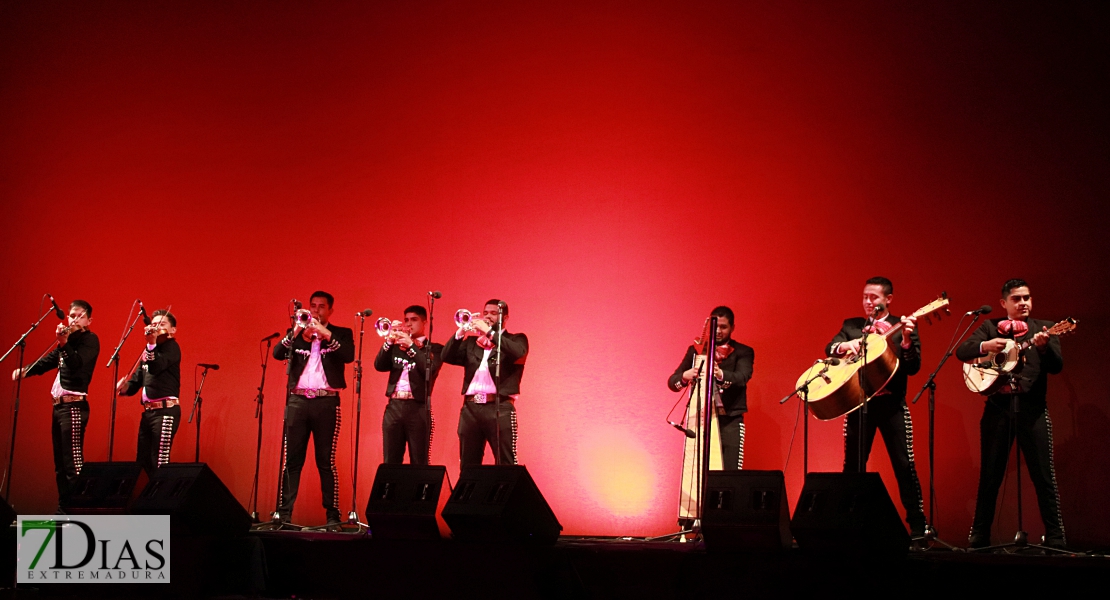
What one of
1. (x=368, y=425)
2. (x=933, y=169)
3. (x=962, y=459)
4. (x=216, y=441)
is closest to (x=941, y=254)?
(x=933, y=169)

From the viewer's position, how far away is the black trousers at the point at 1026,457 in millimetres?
5125

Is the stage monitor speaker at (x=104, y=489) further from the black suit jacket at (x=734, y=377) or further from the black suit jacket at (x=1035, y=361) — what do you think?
the black suit jacket at (x=1035, y=361)

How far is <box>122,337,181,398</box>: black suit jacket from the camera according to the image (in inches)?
265

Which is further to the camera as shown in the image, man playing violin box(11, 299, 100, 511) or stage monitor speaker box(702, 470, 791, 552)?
man playing violin box(11, 299, 100, 511)

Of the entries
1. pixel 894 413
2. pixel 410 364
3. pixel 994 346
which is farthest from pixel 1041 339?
pixel 410 364

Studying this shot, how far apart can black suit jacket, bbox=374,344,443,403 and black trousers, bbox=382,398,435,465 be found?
98 mm

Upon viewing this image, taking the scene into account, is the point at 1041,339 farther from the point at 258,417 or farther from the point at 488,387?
the point at 258,417

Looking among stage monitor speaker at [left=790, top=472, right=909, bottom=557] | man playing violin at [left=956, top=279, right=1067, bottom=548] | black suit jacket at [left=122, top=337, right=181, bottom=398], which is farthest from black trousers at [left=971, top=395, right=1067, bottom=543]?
black suit jacket at [left=122, top=337, right=181, bottom=398]

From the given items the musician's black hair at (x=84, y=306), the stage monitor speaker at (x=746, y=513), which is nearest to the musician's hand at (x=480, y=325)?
the stage monitor speaker at (x=746, y=513)

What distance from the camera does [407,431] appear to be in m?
6.26

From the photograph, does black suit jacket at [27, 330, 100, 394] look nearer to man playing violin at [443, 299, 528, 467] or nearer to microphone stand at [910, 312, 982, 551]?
man playing violin at [443, 299, 528, 467]

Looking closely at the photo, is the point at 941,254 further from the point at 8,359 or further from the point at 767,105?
the point at 8,359

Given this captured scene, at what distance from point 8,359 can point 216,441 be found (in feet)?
7.25

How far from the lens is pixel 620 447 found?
6984 mm
